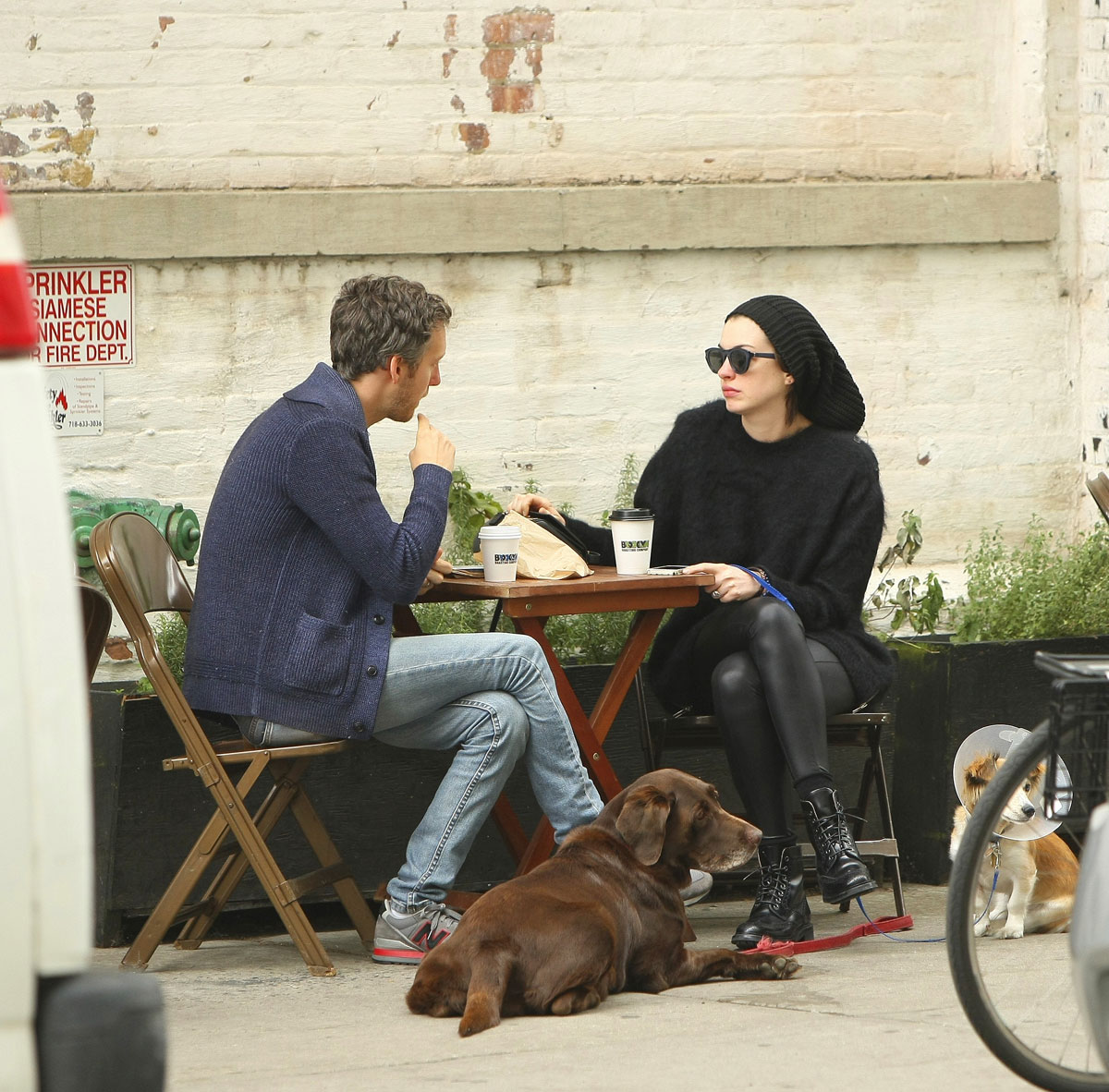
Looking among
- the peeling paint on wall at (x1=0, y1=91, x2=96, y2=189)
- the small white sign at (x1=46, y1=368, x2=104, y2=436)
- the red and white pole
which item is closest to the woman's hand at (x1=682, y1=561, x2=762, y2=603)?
the small white sign at (x1=46, y1=368, x2=104, y2=436)

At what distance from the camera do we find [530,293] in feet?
19.0

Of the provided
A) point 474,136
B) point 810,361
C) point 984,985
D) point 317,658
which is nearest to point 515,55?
point 474,136

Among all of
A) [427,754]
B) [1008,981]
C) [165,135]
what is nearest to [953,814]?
[1008,981]

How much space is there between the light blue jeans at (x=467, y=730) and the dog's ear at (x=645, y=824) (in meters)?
0.29

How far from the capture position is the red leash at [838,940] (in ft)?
13.3

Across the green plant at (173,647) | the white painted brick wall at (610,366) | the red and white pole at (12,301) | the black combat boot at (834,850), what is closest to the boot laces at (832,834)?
the black combat boot at (834,850)

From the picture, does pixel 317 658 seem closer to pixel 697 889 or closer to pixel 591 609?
pixel 591 609

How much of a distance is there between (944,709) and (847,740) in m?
0.55

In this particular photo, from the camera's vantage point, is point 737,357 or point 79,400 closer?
point 737,357

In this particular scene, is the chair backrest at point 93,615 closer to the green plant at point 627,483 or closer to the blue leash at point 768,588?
the blue leash at point 768,588

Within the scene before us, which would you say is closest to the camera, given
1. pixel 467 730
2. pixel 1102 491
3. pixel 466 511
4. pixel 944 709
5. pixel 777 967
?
pixel 777 967

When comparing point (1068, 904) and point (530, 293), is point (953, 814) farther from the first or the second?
point (530, 293)

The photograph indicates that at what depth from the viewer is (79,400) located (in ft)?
18.1

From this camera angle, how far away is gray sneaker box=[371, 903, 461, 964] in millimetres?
3941
